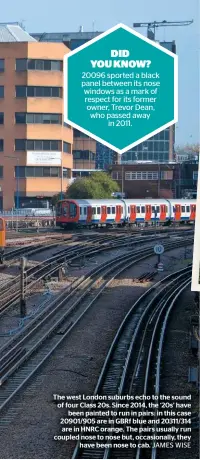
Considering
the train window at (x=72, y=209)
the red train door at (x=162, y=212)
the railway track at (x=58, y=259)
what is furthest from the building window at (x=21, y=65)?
the train window at (x=72, y=209)

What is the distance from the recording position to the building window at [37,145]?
53.3 feet

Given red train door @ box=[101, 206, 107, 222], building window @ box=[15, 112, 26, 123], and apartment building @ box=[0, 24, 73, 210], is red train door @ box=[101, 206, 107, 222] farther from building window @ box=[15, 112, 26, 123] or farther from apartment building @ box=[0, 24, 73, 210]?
building window @ box=[15, 112, 26, 123]

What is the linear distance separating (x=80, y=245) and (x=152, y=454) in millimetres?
30623

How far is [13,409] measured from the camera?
13164 mm

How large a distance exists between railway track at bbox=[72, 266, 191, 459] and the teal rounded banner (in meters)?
3.55

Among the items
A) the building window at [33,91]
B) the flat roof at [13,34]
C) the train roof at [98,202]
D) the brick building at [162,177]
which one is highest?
the flat roof at [13,34]

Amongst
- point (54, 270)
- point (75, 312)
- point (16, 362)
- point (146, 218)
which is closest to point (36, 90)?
point (16, 362)

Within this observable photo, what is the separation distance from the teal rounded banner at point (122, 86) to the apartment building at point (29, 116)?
3.45 feet

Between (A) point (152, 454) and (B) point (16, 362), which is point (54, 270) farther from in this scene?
(A) point (152, 454)

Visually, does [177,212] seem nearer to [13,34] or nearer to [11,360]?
[11,360]

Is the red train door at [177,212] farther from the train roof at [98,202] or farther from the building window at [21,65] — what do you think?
the building window at [21,65]

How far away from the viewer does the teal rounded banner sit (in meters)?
10.1

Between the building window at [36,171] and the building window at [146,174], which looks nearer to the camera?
the building window at [36,171]

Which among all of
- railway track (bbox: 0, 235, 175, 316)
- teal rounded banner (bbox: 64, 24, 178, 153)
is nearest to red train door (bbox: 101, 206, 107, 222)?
railway track (bbox: 0, 235, 175, 316)
